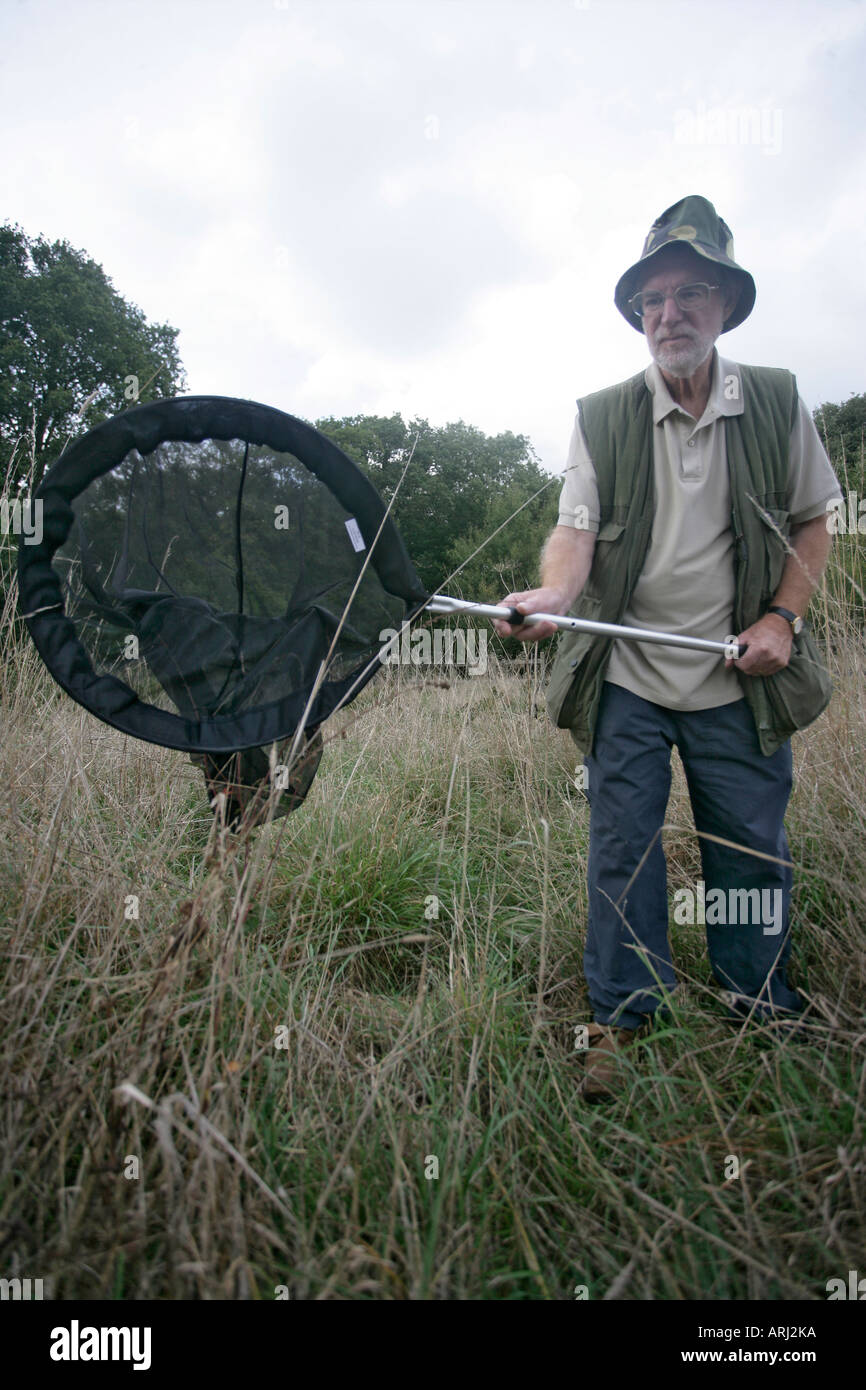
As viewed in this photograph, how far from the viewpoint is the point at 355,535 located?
2062 millimetres

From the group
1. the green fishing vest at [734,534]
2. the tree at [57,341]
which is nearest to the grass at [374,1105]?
the green fishing vest at [734,534]

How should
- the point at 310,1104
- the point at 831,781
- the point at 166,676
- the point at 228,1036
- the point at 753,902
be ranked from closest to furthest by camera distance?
the point at 310,1104 → the point at 228,1036 → the point at 166,676 → the point at 753,902 → the point at 831,781

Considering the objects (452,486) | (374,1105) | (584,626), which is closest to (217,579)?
(584,626)

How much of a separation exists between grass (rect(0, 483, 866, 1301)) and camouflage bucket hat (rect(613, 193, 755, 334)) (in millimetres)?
1858

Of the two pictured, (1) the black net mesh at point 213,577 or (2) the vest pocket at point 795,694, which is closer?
(1) the black net mesh at point 213,577

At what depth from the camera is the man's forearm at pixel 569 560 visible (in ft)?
7.62

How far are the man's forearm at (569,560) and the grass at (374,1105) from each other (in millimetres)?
1083

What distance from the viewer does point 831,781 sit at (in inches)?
116

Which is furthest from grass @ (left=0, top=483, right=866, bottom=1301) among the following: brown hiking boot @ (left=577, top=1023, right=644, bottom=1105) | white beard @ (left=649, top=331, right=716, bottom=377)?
white beard @ (left=649, top=331, right=716, bottom=377)

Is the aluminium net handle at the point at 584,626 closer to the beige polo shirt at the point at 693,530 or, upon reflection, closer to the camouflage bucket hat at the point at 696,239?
the beige polo shirt at the point at 693,530
